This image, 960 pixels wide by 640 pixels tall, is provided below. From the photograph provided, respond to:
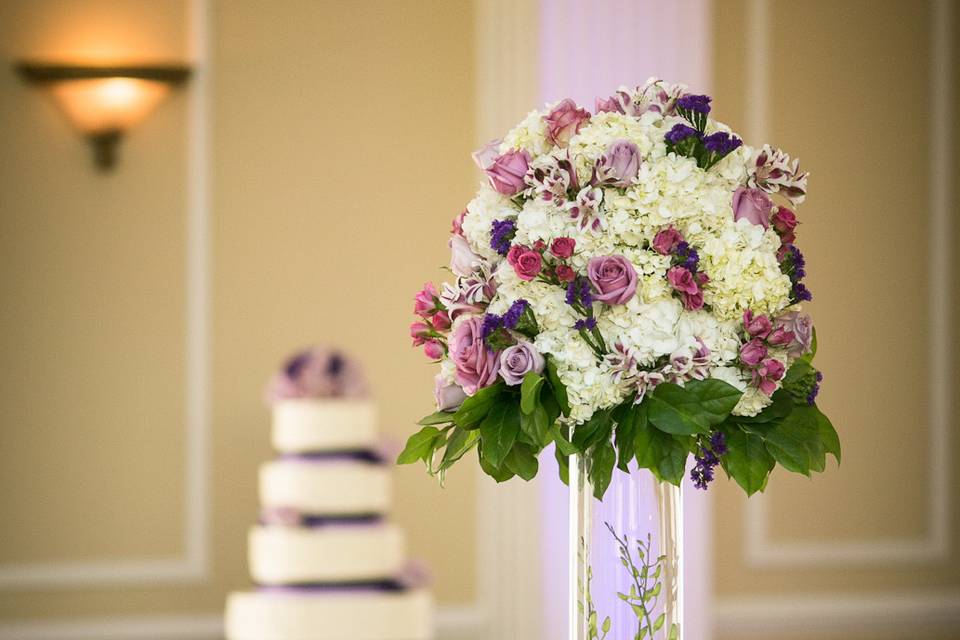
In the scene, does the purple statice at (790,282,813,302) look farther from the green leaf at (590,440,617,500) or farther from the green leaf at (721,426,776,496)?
the green leaf at (590,440,617,500)

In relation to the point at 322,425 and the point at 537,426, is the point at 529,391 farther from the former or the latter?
the point at 322,425

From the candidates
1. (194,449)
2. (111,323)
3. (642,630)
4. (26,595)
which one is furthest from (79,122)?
(642,630)

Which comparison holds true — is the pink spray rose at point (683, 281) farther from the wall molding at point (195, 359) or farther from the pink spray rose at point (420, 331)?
the wall molding at point (195, 359)

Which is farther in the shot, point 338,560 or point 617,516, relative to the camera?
point 338,560

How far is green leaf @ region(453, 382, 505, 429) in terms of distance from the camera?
42.3 inches

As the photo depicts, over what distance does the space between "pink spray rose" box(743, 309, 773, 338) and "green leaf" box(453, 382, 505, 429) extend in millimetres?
238

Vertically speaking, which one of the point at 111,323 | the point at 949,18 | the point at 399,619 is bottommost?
the point at 399,619

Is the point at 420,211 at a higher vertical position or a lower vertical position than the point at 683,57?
lower

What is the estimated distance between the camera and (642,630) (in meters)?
1.04

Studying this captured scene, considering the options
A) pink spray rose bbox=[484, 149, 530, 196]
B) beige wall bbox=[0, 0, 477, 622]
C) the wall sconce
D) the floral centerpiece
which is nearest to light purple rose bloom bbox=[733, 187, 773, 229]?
the floral centerpiece

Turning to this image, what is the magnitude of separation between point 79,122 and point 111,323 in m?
0.61

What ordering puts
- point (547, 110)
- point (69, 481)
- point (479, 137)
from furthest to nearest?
1. point (479, 137)
2. point (69, 481)
3. point (547, 110)

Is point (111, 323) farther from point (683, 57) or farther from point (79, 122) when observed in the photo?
point (683, 57)

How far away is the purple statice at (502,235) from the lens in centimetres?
109
